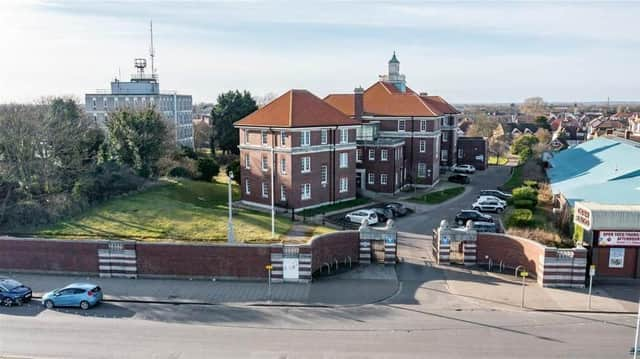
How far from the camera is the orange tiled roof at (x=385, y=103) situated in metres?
55.9

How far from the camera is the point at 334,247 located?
29281 mm

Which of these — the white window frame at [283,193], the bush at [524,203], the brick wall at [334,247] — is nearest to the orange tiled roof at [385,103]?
the white window frame at [283,193]

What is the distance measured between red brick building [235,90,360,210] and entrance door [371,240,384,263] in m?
12.9

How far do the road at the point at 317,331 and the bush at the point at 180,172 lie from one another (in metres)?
30.0

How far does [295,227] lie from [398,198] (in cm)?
1665

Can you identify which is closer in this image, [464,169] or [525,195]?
[525,195]

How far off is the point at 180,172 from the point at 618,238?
41442mm

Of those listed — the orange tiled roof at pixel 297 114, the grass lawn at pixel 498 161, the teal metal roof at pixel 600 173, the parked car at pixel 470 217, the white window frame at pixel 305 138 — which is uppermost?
the orange tiled roof at pixel 297 114

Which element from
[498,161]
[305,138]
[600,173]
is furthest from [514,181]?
[305,138]

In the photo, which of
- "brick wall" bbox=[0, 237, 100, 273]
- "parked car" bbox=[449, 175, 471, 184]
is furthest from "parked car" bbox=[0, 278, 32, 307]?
"parked car" bbox=[449, 175, 471, 184]

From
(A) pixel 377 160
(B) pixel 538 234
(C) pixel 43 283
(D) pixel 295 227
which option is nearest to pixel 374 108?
(A) pixel 377 160

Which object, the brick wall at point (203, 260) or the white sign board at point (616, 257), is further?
the white sign board at point (616, 257)

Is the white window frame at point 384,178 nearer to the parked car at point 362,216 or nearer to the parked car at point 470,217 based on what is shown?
the parked car at point 362,216

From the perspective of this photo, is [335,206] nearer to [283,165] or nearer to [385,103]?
[283,165]
